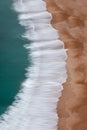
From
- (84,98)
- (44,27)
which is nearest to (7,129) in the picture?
(84,98)

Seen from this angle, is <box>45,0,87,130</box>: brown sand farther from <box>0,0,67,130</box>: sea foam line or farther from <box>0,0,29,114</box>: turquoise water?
<box>0,0,29,114</box>: turquoise water

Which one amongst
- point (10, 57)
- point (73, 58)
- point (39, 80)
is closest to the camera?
point (39, 80)

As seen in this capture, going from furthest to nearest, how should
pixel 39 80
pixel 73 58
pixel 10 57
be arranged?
pixel 10 57
pixel 73 58
pixel 39 80

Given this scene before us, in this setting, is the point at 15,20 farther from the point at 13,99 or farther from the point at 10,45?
the point at 13,99

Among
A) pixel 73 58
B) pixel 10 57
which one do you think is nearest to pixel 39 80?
pixel 73 58

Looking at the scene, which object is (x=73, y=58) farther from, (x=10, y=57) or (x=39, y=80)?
(x=10, y=57)

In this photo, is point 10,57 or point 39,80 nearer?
point 39,80

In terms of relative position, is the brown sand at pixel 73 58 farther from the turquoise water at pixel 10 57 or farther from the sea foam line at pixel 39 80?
the turquoise water at pixel 10 57
